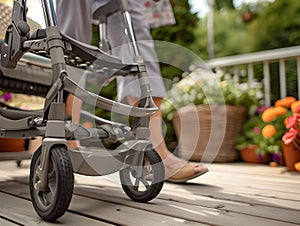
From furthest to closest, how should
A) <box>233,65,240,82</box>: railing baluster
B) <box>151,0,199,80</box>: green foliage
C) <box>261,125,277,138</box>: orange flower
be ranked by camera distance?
1. <box>151,0,199,80</box>: green foliage
2. <box>233,65,240,82</box>: railing baluster
3. <box>261,125,277,138</box>: orange flower

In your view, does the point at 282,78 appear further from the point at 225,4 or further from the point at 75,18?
the point at 225,4

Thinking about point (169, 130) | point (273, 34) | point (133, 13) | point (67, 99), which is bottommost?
point (169, 130)

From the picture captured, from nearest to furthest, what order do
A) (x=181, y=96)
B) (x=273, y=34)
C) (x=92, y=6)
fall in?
(x=92, y=6)
(x=181, y=96)
(x=273, y=34)

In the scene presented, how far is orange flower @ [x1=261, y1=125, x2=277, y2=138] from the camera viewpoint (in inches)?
79.6

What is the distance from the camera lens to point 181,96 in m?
2.60

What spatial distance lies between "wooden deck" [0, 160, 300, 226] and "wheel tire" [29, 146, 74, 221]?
0.14 feet

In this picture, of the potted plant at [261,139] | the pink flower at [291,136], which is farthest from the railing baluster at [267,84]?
the pink flower at [291,136]

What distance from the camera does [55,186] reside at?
0.95 metres

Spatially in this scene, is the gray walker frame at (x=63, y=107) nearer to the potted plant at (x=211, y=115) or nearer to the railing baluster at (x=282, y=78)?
the potted plant at (x=211, y=115)

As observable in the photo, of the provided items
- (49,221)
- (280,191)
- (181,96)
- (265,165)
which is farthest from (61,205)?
(181,96)

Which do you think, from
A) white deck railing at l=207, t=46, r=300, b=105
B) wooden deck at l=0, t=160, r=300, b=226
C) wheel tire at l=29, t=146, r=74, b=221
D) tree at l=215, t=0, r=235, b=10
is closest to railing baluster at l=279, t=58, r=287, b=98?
white deck railing at l=207, t=46, r=300, b=105

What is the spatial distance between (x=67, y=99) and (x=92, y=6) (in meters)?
0.38

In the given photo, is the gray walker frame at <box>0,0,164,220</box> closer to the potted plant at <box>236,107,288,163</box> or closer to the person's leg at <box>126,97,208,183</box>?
the person's leg at <box>126,97,208,183</box>

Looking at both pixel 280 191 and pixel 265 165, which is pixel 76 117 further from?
pixel 265 165
